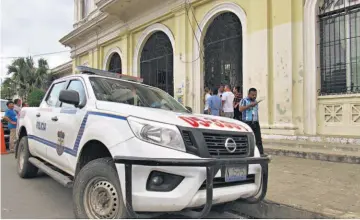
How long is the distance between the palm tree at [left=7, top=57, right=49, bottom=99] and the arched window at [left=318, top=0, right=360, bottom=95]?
32121 mm

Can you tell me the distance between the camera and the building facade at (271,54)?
8102mm

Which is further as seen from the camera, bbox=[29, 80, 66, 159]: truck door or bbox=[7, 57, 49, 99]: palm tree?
bbox=[7, 57, 49, 99]: palm tree

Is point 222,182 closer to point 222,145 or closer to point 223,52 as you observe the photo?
point 222,145

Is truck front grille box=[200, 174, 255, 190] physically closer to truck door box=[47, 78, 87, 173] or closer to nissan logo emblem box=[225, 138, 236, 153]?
nissan logo emblem box=[225, 138, 236, 153]

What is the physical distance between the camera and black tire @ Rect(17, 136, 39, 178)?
6125 millimetres

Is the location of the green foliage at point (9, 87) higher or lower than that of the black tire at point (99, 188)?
higher

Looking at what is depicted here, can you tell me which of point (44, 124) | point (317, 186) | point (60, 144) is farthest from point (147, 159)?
point (317, 186)

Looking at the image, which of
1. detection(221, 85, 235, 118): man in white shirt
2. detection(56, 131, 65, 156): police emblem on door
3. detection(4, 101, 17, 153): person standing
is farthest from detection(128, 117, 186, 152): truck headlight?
detection(4, 101, 17, 153): person standing

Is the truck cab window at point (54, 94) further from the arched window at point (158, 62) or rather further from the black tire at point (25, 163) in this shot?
the arched window at point (158, 62)

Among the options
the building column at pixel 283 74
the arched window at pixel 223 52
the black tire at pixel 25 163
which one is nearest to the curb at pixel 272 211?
the black tire at pixel 25 163

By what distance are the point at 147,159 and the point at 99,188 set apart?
2.49 ft

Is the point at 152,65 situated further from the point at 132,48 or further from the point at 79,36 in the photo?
the point at 79,36

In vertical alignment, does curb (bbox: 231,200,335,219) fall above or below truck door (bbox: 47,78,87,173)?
below

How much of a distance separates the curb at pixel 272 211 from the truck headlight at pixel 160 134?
153cm
